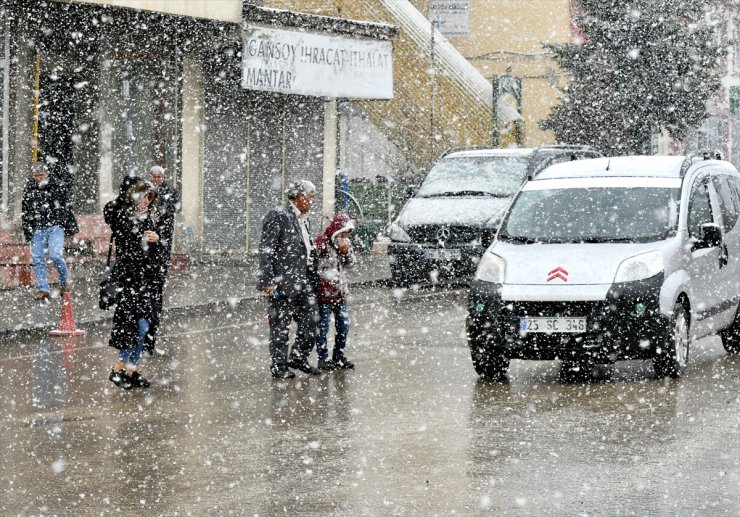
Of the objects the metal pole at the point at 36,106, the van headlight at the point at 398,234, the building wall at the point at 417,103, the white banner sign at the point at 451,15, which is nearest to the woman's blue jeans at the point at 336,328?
the van headlight at the point at 398,234

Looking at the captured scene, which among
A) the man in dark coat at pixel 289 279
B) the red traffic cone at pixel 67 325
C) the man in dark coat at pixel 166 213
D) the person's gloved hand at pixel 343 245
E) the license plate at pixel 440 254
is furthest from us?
the license plate at pixel 440 254

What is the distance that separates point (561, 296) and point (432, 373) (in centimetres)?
148

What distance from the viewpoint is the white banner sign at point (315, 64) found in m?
25.3

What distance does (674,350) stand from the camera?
1166 centimetres

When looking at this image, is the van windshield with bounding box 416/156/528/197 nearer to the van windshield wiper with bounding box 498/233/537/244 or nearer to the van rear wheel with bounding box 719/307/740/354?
the van rear wheel with bounding box 719/307/740/354

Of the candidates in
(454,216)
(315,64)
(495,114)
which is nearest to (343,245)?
(454,216)

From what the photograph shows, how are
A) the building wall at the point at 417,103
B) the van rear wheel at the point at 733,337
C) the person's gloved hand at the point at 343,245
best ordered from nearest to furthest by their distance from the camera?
1. the person's gloved hand at the point at 343,245
2. the van rear wheel at the point at 733,337
3. the building wall at the point at 417,103

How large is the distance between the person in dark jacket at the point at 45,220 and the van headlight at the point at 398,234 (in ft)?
17.2

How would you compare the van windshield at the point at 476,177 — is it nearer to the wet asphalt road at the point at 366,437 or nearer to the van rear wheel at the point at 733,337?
the wet asphalt road at the point at 366,437

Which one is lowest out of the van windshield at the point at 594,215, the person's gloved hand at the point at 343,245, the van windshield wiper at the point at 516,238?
the person's gloved hand at the point at 343,245

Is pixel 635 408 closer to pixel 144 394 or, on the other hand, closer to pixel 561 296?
pixel 561 296

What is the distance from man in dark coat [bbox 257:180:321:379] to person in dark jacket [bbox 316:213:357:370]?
5.4 inches

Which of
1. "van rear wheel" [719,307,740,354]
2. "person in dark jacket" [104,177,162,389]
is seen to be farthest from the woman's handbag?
"van rear wheel" [719,307,740,354]

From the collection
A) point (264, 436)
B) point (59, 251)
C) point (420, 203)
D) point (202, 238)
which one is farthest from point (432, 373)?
point (202, 238)
